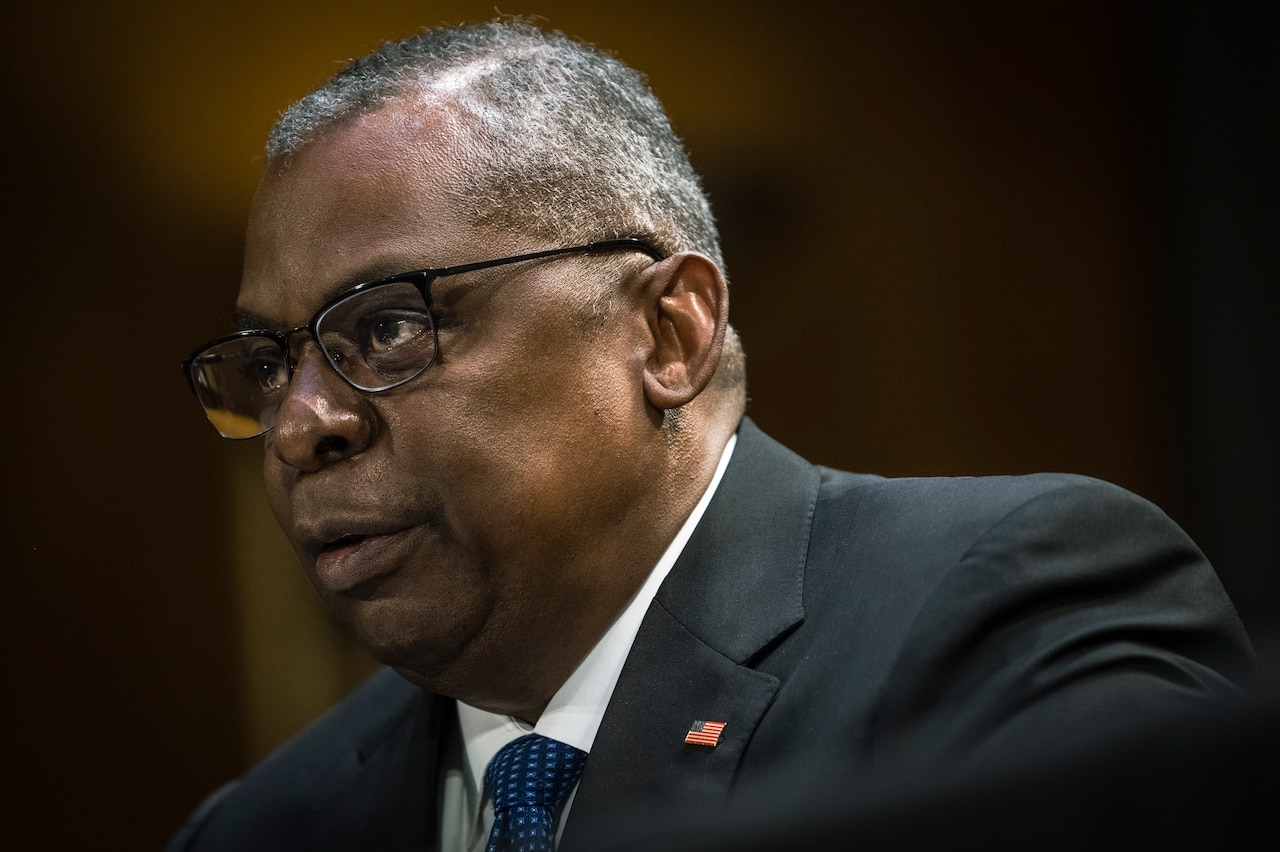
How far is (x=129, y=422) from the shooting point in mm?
2930

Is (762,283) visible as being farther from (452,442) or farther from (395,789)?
(452,442)

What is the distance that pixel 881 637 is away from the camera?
1.34 m

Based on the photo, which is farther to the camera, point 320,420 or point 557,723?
point 557,723

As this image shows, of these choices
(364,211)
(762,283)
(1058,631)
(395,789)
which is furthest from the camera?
(762,283)

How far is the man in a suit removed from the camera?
4.33 feet

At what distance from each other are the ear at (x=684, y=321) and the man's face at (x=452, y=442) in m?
0.07

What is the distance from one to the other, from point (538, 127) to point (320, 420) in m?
0.49

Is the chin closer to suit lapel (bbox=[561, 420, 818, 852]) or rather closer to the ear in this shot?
suit lapel (bbox=[561, 420, 818, 852])

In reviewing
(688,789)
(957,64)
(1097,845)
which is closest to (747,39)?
(957,64)

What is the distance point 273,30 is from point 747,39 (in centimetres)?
124

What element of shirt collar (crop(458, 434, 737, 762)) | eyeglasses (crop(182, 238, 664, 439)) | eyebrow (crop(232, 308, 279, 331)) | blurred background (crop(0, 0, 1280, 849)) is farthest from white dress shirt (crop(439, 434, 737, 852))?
blurred background (crop(0, 0, 1280, 849))

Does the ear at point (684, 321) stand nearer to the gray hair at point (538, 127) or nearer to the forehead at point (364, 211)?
the gray hair at point (538, 127)

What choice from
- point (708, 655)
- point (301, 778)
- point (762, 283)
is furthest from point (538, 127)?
point (762, 283)

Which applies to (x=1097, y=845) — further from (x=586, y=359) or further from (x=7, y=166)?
(x=7, y=166)
